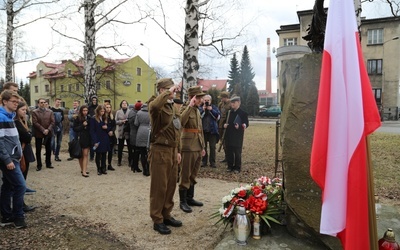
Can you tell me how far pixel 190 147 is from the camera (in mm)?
4824

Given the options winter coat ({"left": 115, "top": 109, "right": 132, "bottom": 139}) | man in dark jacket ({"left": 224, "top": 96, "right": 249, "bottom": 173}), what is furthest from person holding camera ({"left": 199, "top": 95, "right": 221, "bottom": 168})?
winter coat ({"left": 115, "top": 109, "right": 132, "bottom": 139})

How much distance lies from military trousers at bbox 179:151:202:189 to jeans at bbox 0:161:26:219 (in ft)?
7.38

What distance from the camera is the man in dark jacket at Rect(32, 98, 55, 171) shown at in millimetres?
7587

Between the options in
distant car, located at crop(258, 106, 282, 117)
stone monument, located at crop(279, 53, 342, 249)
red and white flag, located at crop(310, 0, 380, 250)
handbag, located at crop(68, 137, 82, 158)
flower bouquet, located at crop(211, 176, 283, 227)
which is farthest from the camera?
distant car, located at crop(258, 106, 282, 117)

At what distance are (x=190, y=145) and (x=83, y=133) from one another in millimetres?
3557

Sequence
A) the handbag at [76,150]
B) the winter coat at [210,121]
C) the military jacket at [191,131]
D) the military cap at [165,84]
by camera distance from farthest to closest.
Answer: the winter coat at [210,121] → the handbag at [76,150] → the military jacket at [191,131] → the military cap at [165,84]

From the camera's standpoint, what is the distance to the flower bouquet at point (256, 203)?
3.45m

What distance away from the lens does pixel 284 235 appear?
10.9ft

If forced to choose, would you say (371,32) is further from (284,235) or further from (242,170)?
(284,235)

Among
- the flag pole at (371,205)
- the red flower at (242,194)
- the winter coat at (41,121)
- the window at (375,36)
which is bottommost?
the red flower at (242,194)

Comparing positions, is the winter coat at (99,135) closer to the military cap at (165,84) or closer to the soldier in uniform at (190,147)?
the soldier in uniform at (190,147)

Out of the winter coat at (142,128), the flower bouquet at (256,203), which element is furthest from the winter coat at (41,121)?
the flower bouquet at (256,203)

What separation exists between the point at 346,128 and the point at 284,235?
176 cm

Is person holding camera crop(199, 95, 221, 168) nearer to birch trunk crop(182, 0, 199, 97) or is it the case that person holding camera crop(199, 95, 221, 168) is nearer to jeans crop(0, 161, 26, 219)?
birch trunk crop(182, 0, 199, 97)
